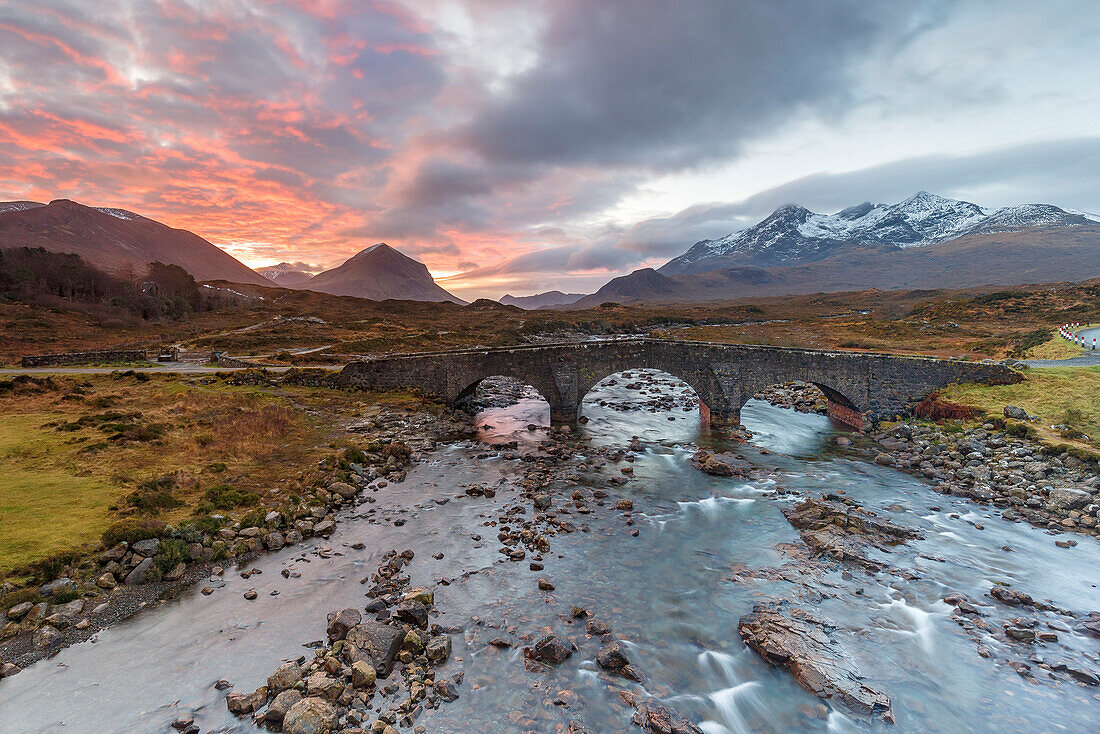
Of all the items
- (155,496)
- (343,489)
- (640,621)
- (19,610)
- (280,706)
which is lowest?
(640,621)

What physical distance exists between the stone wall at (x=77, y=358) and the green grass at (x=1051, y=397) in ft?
223

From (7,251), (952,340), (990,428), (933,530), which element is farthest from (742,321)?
(7,251)

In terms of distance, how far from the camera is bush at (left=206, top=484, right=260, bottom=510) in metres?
16.4

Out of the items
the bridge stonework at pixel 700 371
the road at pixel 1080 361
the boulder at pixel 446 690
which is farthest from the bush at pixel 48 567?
the road at pixel 1080 361

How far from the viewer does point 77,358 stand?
38.8 meters

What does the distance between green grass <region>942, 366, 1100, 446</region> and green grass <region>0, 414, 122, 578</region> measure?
40.5 metres

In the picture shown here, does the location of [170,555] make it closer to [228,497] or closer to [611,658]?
[228,497]

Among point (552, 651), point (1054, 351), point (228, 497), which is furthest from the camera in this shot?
point (1054, 351)

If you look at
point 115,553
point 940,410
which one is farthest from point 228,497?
point 940,410

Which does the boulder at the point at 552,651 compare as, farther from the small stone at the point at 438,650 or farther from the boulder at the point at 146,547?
the boulder at the point at 146,547

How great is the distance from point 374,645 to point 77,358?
48.1 metres

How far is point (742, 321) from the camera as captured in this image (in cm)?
13188

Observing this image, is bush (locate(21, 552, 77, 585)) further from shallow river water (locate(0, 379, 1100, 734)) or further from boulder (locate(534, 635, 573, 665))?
boulder (locate(534, 635, 573, 665))

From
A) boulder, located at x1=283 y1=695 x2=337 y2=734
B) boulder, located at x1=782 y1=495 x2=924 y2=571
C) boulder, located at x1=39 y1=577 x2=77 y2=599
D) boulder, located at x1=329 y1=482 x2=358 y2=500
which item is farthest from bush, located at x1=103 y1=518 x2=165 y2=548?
boulder, located at x1=782 y1=495 x2=924 y2=571
